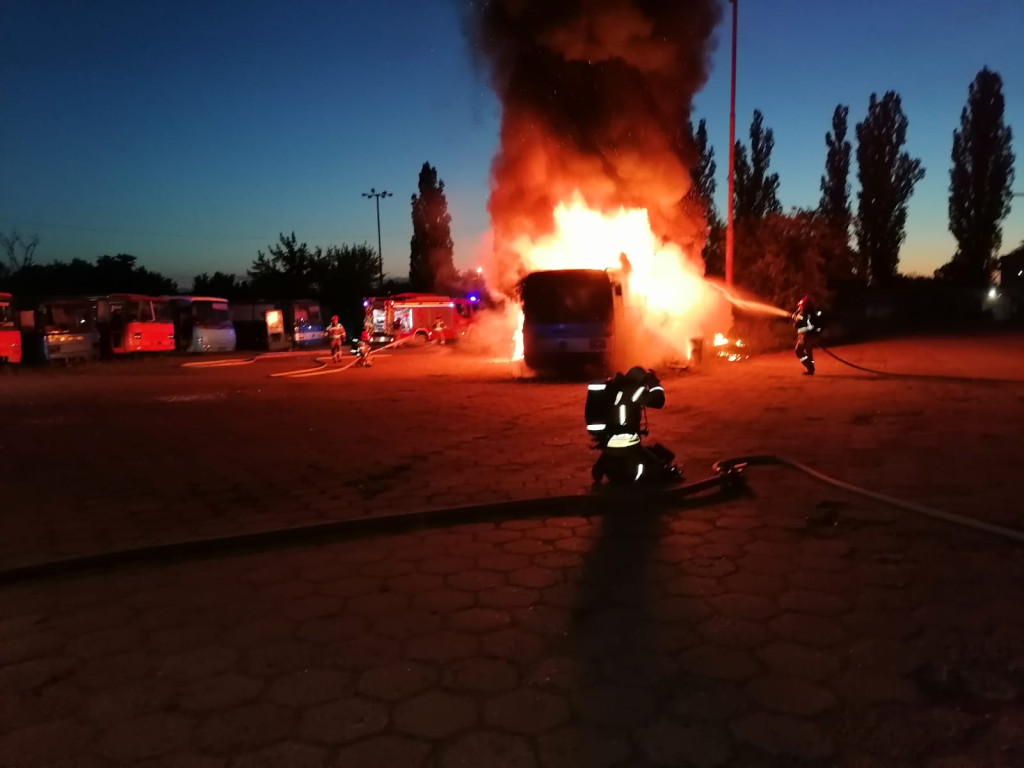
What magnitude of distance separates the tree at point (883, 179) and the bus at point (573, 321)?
93.9 ft

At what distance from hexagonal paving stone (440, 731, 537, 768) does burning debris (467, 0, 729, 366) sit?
17.3m

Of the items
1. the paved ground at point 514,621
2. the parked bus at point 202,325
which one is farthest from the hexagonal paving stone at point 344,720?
the parked bus at point 202,325

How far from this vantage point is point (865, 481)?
662cm

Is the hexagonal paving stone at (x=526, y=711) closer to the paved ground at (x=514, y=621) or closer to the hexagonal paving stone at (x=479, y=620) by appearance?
the paved ground at (x=514, y=621)

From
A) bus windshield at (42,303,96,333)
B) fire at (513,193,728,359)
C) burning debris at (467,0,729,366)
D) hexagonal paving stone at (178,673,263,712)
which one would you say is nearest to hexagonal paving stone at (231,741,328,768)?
hexagonal paving stone at (178,673,263,712)

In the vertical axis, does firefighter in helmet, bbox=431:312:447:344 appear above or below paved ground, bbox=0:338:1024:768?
above

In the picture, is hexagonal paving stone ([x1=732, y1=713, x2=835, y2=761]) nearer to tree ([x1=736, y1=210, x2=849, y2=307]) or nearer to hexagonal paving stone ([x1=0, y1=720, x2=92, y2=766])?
hexagonal paving stone ([x1=0, y1=720, x2=92, y2=766])

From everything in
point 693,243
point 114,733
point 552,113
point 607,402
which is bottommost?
point 114,733

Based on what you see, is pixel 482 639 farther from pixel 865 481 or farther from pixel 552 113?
pixel 552 113

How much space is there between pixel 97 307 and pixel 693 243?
20223mm

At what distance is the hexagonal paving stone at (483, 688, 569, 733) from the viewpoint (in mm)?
2961

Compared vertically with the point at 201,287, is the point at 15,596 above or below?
below

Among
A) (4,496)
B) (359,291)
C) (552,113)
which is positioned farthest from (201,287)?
(4,496)

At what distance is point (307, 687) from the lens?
3.28 m
